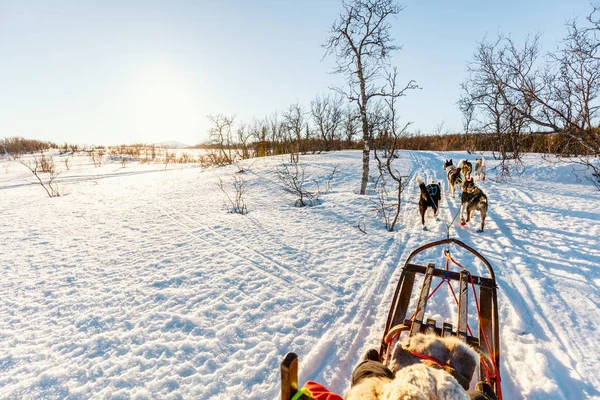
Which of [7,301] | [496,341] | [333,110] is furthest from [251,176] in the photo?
[333,110]

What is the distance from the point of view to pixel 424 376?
969 mm

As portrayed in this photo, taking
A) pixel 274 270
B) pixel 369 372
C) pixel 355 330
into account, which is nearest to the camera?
pixel 369 372

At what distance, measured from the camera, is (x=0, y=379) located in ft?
8.50

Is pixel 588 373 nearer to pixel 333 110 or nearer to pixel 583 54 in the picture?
pixel 583 54

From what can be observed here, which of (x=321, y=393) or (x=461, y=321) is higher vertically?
(x=321, y=393)

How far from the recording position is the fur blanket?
→ 0.95 metres

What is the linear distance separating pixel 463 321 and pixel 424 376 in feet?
6.05

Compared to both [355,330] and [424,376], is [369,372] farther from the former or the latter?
[355,330]

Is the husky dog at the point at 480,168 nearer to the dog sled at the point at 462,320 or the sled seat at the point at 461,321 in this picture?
the dog sled at the point at 462,320

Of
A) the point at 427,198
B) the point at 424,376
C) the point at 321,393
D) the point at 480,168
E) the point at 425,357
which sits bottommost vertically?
the point at 425,357

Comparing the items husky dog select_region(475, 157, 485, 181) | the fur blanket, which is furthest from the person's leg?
husky dog select_region(475, 157, 485, 181)

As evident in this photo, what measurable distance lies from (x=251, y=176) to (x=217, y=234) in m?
9.43

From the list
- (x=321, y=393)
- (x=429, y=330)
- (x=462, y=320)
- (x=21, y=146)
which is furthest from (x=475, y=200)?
(x=21, y=146)

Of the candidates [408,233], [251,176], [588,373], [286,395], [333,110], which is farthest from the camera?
[333,110]
